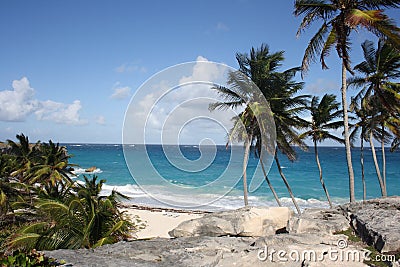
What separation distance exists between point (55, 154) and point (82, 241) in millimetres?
15170

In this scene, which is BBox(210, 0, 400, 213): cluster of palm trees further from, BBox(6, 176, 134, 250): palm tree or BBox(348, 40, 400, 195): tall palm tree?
BBox(6, 176, 134, 250): palm tree

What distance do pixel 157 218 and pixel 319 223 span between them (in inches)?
564

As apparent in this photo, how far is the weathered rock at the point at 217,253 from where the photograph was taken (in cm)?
504

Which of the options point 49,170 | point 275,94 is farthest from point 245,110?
point 49,170

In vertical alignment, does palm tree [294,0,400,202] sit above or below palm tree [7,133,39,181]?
above

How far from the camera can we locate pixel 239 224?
8.16m

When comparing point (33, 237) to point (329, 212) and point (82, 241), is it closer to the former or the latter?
point (82, 241)

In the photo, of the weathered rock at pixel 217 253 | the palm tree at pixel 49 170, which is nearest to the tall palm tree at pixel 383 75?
the weathered rock at pixel 217 253

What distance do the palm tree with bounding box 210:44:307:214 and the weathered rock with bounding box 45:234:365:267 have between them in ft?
30.2

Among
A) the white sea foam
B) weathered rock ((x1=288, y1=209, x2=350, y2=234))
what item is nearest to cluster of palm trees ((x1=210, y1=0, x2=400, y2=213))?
weathered rock ((x1=288, y1=209, x2=350, y2=234))

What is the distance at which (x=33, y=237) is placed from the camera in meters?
6.90

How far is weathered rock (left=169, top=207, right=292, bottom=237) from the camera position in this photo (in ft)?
26.6

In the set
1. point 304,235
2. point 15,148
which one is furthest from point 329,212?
point 15,148

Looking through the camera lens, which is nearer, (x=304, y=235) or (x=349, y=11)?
(x=304, y=235)
